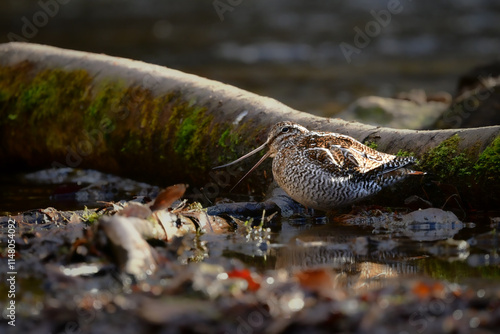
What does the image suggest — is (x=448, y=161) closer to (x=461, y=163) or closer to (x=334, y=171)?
(x=461, y=163)

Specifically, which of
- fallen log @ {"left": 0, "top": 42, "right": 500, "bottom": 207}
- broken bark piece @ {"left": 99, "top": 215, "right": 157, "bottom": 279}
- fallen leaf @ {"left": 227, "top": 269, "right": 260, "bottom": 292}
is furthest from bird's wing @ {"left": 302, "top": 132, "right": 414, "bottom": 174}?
fallen leaf @ {"left": 227, "top": 269, "right": 260, "bottom": 292}

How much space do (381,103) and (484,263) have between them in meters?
8.03

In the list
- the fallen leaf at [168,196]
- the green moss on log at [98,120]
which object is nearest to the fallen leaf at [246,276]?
the fallen leaf at [168,196]

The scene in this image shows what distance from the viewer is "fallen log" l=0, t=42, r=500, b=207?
728cm

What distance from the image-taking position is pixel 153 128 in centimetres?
927

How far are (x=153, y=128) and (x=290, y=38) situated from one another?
15.4 meters

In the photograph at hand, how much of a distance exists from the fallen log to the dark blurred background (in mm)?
5890

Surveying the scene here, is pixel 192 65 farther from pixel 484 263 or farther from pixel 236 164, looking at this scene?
pixel 484 263

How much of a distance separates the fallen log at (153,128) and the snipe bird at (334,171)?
443 mm

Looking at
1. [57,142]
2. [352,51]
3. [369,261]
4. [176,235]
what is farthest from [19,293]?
[352,51]

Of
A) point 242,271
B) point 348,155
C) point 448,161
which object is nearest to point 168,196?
point 242,271

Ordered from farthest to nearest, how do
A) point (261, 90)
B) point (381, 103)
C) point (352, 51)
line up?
point (352, 51) → point (261, 90) → point (381, 103)

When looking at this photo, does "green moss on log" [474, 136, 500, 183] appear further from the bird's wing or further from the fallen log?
the bird's wing

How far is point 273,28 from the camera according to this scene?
84.1ft
